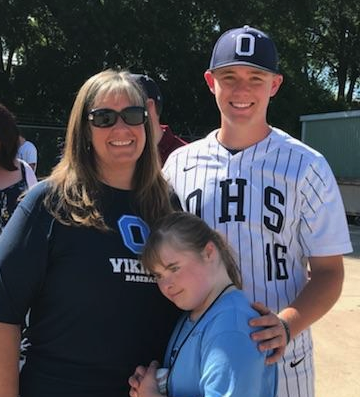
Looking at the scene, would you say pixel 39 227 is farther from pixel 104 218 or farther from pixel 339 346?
pixel 339 346

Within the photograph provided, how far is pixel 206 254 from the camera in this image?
1.88 metres

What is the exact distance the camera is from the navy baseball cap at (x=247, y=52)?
2.32m

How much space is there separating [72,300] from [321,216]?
0.97 m

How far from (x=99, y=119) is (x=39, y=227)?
434 mm

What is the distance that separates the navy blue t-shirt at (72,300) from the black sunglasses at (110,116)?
0.94 ft

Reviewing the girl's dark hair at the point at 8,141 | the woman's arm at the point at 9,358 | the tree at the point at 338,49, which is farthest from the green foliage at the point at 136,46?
the woman's arm at the point at 9,358

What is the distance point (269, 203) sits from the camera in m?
2.28

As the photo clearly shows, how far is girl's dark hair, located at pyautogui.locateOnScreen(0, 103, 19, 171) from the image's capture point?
3.91 meters

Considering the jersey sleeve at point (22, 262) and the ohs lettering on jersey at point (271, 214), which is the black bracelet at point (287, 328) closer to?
the ohs lettering on jersey at point (271, 214)

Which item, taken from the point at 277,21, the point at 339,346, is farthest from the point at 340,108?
the point at 339,346

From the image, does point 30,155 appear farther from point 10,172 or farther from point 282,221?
point 282,221

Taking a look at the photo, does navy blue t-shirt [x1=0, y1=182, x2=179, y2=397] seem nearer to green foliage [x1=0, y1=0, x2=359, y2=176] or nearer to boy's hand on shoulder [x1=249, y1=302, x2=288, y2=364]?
boy's hand on shoulder [x1=249, y1=302, x2=288, y2=364]

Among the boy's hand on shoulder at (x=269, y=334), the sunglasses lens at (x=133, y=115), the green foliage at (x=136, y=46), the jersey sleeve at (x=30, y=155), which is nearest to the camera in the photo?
the boy's hand on shoulder at (x=269, y=334)

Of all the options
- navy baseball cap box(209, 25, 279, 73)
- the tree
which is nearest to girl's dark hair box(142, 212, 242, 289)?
navy baseball cap box(209, 25, 279, 73)
